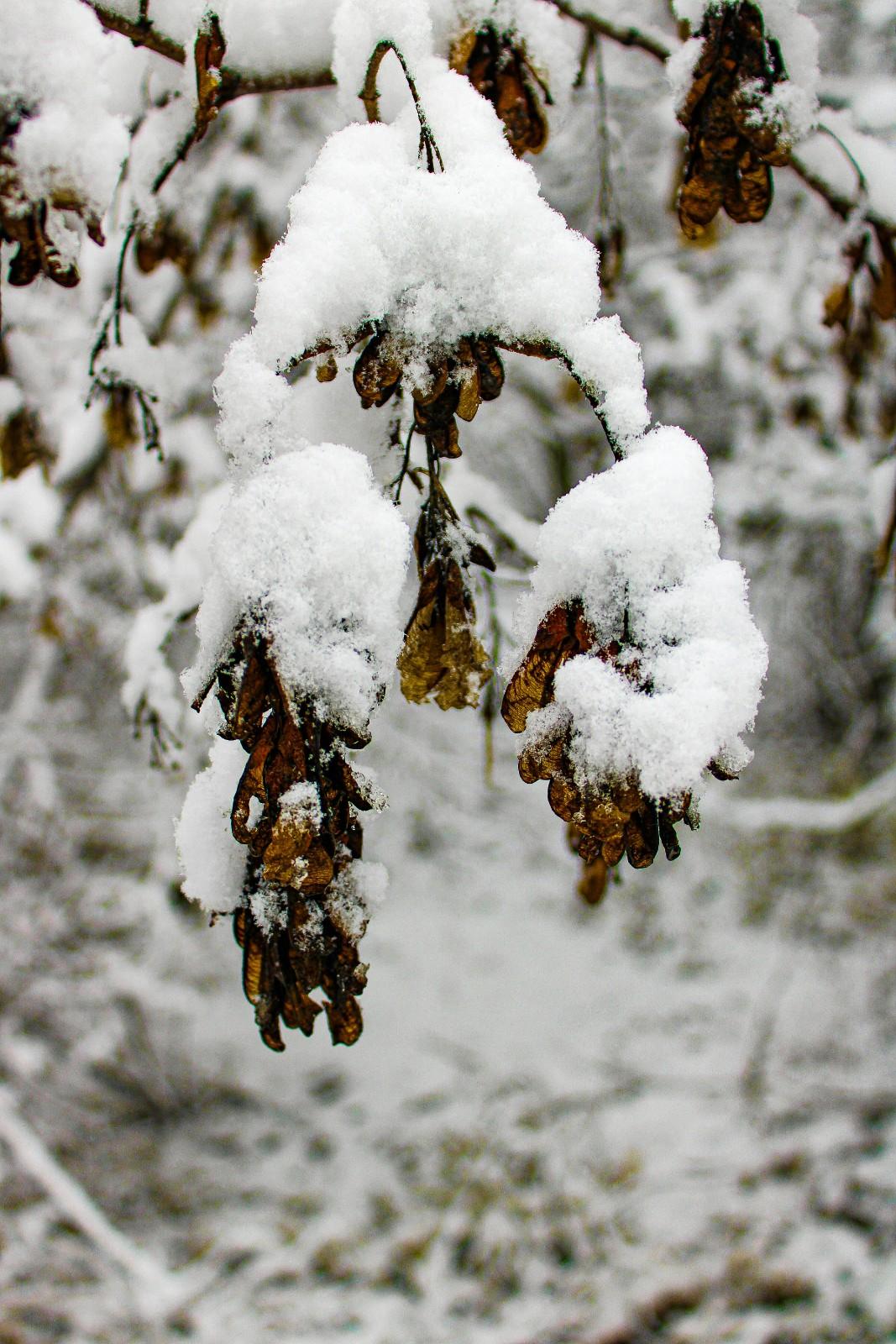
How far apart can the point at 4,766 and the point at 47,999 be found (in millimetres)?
1188

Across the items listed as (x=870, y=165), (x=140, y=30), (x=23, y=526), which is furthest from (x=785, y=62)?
(x=23, y=526)

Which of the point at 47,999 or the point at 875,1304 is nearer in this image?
the point at 875,1304

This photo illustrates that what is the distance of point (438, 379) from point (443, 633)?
0.23m

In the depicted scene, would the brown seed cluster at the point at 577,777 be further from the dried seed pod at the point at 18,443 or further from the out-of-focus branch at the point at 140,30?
the dried seed pod at the point at 18,443

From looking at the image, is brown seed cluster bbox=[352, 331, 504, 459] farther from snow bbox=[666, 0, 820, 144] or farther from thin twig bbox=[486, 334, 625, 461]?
snow bbox=[666, 0, 820, 144]

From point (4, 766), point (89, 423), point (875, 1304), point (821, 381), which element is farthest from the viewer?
point (821, 381)

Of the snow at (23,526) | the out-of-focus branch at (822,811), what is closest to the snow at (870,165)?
the snow at (23,526)

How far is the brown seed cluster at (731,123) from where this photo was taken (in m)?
1.02

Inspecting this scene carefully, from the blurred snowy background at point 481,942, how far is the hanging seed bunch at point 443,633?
0.71 metres

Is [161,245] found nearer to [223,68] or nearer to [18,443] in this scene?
[18,443]

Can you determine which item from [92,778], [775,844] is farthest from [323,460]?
[775,844]

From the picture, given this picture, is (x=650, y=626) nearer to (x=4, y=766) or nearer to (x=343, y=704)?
(x=343, y=704)

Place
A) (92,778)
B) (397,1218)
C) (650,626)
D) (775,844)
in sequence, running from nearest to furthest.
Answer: (650,626) → (397,1218) → (92,778) → (775,844)

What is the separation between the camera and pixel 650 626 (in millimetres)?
716
